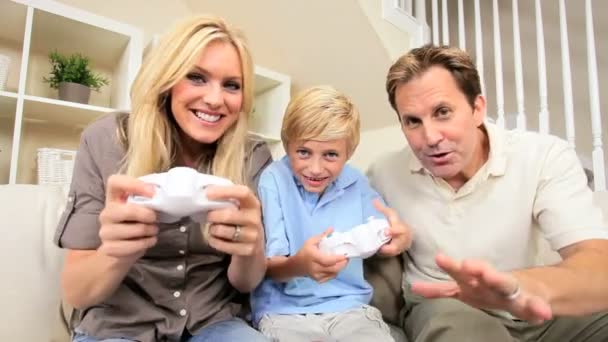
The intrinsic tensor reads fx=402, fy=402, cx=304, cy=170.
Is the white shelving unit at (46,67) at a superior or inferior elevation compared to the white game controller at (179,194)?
superior

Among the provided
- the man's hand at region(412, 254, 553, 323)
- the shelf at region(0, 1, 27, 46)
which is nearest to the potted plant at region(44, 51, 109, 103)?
the shelf at region(0, 1, 27, 46)

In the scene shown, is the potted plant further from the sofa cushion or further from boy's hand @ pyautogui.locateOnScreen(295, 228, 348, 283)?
boy's hand @ pyautogui.locateOnScreen(295, 228, 348, 283)

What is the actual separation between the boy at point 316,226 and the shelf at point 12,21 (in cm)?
119

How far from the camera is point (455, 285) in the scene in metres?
0.55

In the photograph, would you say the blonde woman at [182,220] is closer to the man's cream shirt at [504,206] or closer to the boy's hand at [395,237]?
the boy's hand at [395,237]

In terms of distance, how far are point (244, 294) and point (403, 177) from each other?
1.73 feet

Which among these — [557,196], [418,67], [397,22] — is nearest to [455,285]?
[557,196]

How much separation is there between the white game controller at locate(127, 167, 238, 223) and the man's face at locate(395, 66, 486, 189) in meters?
0.54

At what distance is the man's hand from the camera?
1.63 ft

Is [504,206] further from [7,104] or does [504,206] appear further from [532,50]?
[7,104]

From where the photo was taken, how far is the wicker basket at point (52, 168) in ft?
5.06

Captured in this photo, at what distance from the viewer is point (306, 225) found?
3.42 feet

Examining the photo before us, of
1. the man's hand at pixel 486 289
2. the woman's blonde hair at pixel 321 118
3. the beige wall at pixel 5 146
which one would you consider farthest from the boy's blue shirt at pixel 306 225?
the beige wall at pixel 5 146

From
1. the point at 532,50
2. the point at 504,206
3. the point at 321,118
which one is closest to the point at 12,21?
the point at 321,118
